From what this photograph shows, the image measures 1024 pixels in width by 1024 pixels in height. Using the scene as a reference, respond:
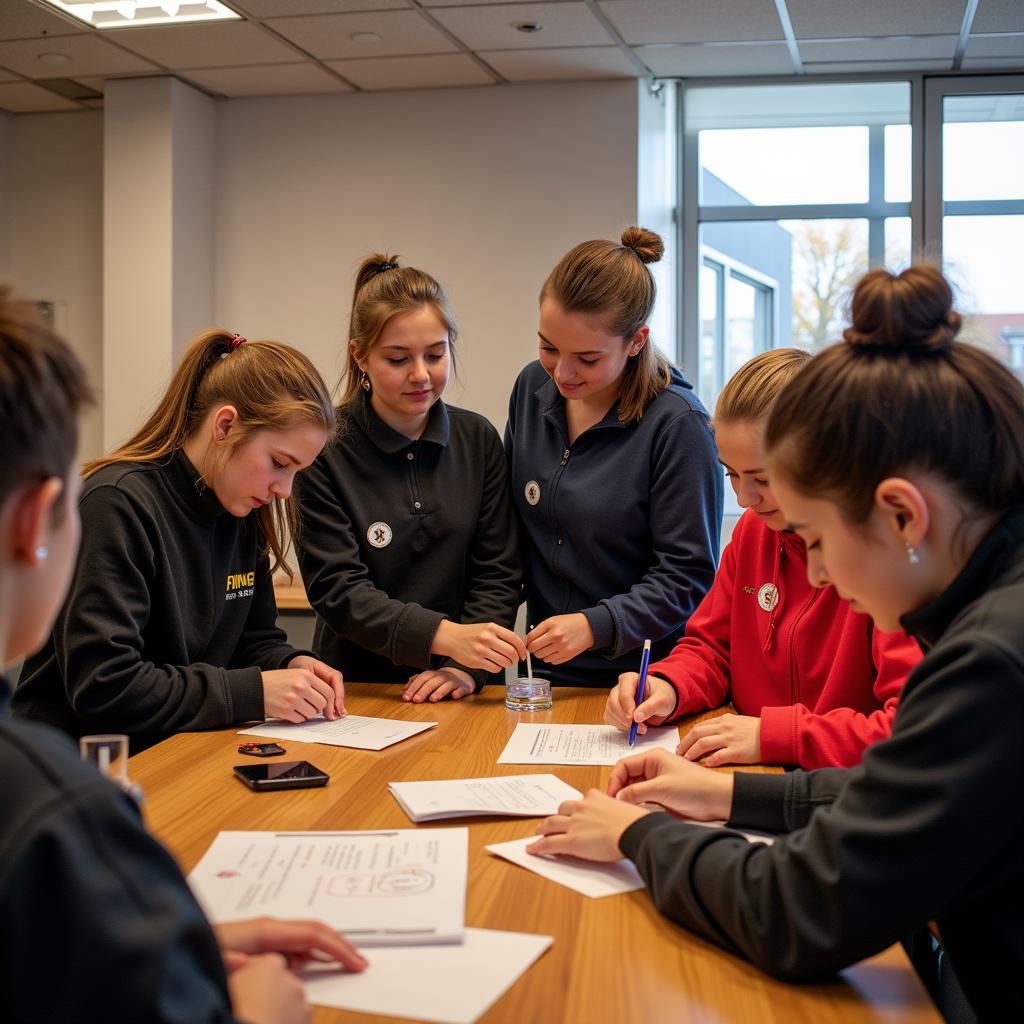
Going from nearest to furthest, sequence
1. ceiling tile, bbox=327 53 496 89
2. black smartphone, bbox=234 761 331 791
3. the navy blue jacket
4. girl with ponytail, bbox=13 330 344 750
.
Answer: black smartphone, bbox=234 761 331 791
girl with ponytail, bbox=13 330 344 750
the navy blue jacket
ceiling tile, bbox=327 53 496 89

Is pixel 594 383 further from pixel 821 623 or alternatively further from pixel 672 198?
pixel 672 198

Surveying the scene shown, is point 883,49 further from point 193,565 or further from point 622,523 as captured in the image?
point 193,565

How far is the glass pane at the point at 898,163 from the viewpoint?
5.20 m

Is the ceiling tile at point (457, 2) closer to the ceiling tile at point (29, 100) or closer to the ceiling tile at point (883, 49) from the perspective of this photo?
the ceiling tile at point (883, 49)

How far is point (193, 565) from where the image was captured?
2053 millimetres

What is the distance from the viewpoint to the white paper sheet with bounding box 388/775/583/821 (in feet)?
4.72

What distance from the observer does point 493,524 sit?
2496mm

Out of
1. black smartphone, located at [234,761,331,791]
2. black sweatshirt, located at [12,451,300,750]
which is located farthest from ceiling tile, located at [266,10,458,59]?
black smartphone, located at [234,761,331,791]

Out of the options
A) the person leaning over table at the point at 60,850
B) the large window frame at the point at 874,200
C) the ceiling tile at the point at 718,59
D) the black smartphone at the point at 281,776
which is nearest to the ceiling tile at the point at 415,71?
the ceiling tile at the point at 718,59

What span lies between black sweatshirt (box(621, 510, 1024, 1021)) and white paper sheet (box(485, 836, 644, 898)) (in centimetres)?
13

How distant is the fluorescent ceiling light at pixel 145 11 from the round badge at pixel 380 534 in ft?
8.88

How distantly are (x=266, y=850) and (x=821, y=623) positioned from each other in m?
0.98

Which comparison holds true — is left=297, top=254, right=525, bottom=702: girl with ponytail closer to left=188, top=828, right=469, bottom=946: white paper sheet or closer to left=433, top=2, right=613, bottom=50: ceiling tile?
left=188, top=828, right=469, bottom=946: white paper sheet

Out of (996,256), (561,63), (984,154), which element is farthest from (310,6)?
(996,256)
